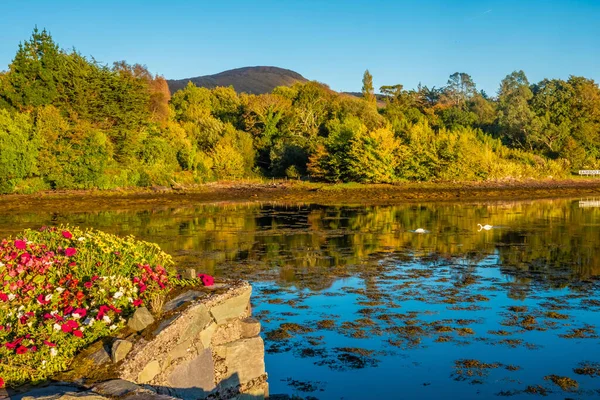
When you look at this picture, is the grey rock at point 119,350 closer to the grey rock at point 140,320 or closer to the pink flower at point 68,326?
the grey rock at point 140,320

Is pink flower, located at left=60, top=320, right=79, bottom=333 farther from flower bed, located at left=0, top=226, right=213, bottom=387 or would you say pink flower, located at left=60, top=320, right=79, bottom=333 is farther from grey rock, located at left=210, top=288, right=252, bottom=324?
grey rock, located at left=210, top=288, right=252, bottom=324

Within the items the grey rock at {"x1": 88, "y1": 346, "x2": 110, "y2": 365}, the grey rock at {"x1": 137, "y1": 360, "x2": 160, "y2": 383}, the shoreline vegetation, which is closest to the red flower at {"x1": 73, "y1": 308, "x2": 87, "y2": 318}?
the grey rock at {"x1": 88, "y1": 346, "x2": 110, "y2": 365}

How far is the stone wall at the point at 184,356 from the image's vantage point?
646 centimetres

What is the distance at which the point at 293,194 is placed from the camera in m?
49.9

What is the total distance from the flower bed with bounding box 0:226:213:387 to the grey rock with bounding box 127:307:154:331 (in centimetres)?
14

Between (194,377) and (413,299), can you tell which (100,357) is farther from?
(413,299)

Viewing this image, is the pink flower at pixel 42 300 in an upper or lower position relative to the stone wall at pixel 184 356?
upper

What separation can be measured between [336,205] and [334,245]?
18.9 meters

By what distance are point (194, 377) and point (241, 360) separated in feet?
3.04

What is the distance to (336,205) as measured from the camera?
1658 inches

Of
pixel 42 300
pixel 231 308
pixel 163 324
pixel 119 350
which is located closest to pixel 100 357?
pixel 119 350

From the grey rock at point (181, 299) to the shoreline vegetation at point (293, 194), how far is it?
33464 mm

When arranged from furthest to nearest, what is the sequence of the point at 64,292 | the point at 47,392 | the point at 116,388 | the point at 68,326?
the point at 64,292 < the point at 68,326 < the point at 116,388 < the point at 47,392

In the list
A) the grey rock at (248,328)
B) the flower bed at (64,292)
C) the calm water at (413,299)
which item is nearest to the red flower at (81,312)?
the flower bed at (64,292)
